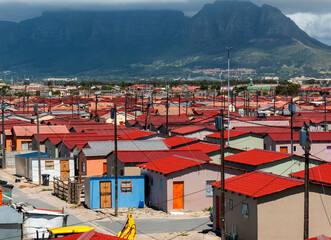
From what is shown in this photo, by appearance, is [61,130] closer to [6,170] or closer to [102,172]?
[6,170]

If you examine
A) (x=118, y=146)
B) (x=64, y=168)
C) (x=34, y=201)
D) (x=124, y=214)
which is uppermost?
(x=118, y=146)

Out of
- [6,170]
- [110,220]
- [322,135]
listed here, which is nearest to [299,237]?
[110,220]

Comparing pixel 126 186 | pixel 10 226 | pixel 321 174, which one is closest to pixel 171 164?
pixel 126 186

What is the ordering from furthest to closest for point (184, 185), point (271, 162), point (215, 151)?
point (215, 151) < point (271, 162) < point (184, 185)

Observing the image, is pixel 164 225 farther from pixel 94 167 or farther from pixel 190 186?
pixel 94 167

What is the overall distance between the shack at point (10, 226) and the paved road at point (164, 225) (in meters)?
5.79

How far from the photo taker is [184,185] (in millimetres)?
35688

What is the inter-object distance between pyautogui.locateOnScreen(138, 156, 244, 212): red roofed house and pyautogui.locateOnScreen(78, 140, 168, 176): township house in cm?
1170

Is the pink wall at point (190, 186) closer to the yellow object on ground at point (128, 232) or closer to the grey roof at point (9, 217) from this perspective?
the yellow object on ground at point (128, 232)

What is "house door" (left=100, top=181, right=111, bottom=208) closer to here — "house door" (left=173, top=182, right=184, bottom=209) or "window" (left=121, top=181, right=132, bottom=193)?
"window" (left=121, top=181, right=132, bottom=193)

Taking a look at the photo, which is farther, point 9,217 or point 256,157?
point 256,157

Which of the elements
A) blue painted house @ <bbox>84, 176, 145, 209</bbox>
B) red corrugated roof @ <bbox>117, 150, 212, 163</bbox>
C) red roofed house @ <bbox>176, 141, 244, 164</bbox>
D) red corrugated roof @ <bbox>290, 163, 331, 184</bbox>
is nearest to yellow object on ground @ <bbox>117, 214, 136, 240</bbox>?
red corrugated roof @ <bbox>290, 163, 331, 184</bbox>

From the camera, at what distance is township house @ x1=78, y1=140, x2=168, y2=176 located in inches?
1891

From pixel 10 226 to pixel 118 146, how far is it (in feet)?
77.9
